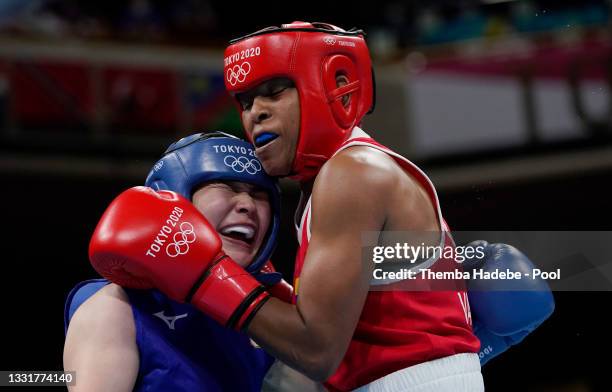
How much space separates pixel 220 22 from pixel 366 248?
285 inches

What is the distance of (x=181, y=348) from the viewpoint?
221 cm

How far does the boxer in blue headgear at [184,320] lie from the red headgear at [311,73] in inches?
6.5

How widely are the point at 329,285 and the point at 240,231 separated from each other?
1.45 ft

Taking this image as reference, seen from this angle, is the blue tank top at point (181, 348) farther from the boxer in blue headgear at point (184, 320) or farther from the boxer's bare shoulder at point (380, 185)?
the boxer's bare shoulder at point (380, 185)

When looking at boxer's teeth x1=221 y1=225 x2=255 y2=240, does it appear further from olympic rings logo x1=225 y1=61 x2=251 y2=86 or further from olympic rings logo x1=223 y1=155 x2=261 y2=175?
olympic rings logo x1=225 y1=61 x2=251 y2=86

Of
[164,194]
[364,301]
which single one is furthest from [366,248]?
[164,194]

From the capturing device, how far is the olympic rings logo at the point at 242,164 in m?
2.32

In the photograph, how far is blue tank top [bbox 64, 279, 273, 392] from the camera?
84.8 inches

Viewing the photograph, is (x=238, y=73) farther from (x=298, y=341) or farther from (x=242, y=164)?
(x=298, y=341)

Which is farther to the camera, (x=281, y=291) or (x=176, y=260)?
(x=281, y=291)

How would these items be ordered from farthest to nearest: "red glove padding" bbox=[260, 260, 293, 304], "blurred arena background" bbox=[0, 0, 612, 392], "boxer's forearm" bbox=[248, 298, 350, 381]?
"blurred arena background" bbox=[0, 0, 612, 392] < "red glove padding" bbox=[260, 260, 293, 304] < "boxer's forearm" bbox=[248, 298, 350, 381]

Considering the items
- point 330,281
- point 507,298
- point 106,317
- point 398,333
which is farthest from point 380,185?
point 106,317

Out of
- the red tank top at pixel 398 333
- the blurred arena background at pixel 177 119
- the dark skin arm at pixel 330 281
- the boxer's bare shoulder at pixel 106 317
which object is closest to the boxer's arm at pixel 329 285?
the dark skin arm at pixel 330 281

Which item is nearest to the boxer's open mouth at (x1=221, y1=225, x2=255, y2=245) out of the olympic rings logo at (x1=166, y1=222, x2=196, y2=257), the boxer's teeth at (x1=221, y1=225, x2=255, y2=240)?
the boxer's teeth at (x1=221, y1=225, x2=255, y2=240)
